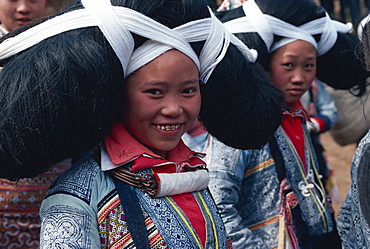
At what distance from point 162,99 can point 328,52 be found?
171 centimetres

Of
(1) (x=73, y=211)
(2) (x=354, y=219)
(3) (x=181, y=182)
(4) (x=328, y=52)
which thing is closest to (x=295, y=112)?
(4) (x=328, y=52)

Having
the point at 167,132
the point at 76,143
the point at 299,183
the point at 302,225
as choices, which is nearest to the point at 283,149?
the point at 299,183

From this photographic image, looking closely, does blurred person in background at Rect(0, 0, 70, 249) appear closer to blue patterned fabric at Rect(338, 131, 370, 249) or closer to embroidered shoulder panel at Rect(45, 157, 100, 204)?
embroidered shoulder panel at Rect(45, 157, 100, 204)

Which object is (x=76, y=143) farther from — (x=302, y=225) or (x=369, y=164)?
(x=302, y=225)

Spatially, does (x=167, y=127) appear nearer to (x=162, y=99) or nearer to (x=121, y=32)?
(x=162, y=99)

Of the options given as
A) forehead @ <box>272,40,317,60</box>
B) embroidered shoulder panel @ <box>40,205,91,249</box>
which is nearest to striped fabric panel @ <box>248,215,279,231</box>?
forehead @ <box>272,40,317,60</box>

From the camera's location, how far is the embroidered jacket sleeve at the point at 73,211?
1.83 m

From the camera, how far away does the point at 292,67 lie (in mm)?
3129

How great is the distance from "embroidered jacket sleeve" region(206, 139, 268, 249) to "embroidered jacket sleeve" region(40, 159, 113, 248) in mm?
877

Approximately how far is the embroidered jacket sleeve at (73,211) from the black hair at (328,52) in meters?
1.35

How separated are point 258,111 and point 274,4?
959 mm

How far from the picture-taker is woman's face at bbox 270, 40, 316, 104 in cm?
311

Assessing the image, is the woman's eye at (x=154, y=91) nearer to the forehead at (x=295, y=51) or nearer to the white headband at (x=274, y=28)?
the white headband at (x=274, y=28)

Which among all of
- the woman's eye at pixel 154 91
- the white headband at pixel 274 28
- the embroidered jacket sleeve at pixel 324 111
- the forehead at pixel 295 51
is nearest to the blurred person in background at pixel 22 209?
the woman's eye at pixel 154 91
